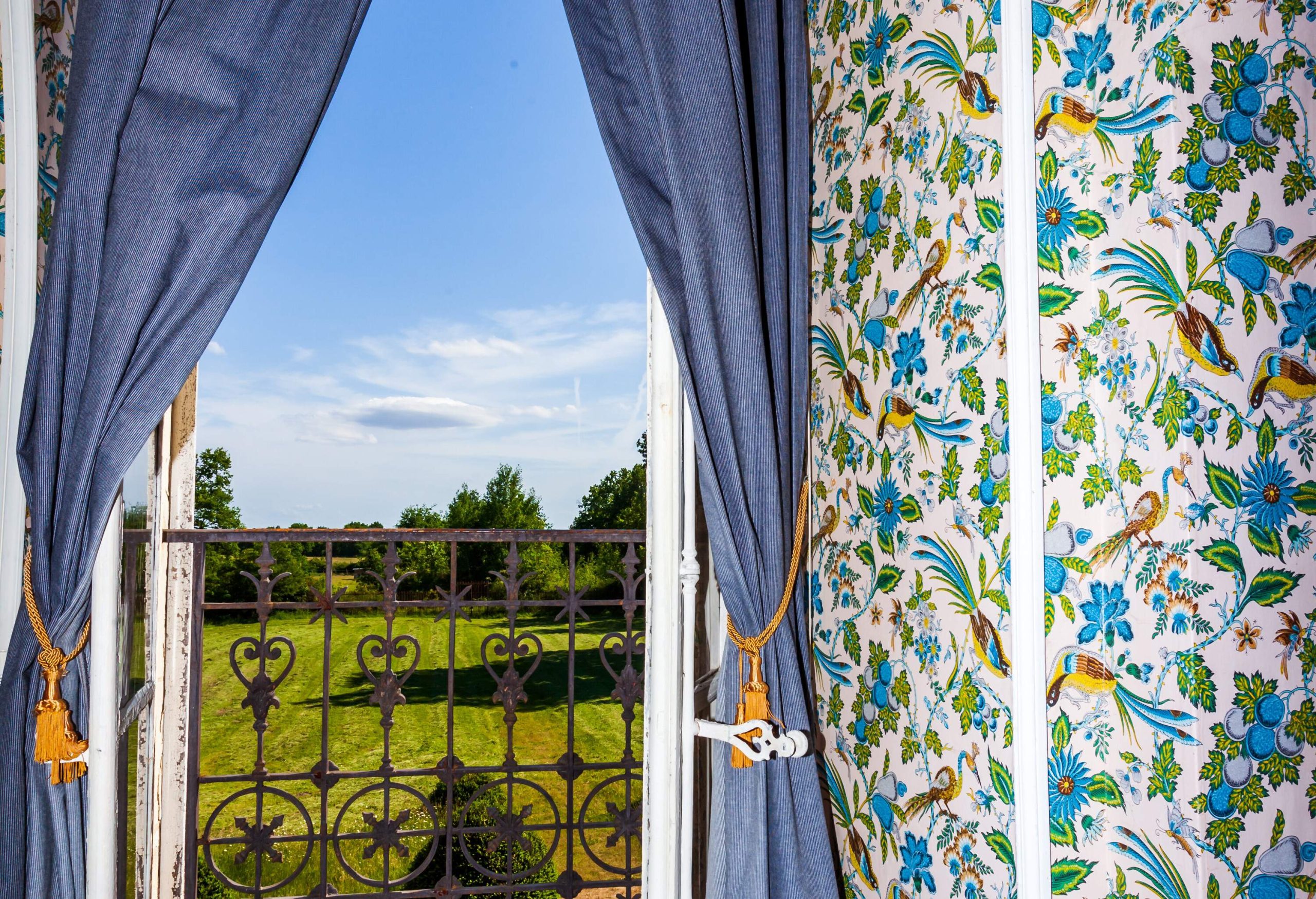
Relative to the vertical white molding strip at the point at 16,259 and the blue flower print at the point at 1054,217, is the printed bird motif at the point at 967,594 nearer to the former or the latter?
the blue flower print at the point at 1054,217

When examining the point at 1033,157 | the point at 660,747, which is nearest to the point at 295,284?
the point at 660,747

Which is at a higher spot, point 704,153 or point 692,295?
point 704,153

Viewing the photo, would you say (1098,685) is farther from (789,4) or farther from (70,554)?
(70,554)

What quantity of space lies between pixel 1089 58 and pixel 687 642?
1.03 metres

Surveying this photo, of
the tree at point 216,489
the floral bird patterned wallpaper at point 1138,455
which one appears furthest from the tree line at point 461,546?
the floral bird patterned wallpaper at point 1138,455

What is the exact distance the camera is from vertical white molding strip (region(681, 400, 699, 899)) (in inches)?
51.5

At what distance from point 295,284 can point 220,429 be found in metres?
1.36

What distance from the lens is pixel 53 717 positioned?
42.3 inches

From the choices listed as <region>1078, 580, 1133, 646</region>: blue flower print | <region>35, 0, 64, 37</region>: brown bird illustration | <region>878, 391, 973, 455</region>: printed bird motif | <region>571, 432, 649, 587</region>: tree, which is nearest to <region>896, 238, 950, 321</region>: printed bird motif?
<region>878, 391, 973, 455</region>: printed bird motif

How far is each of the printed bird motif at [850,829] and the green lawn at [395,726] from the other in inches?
127

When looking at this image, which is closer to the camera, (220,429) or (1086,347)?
(1086,347)

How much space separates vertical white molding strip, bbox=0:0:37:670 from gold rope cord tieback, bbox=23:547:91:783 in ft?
0.28

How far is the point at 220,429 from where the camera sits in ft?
19.9

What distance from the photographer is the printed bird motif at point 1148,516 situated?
2.60 feet
